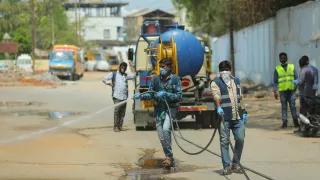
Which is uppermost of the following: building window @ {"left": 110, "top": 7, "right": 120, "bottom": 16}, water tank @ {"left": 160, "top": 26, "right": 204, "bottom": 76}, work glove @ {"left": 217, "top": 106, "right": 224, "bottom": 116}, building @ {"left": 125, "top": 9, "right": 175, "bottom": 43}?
building window @ {"left": 110, "top": 7, "right": 120, "bottom": 16}

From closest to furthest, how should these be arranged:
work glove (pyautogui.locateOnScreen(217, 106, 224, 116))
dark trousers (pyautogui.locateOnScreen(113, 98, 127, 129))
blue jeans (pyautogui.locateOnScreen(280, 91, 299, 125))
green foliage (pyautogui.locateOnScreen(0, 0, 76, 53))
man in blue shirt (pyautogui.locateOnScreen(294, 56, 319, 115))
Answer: work glove (pyautogui.locateOnScreen(217, 106, 224, 116)) < man in blue shirt (pyautogui.locateOnScreen(294, 56, 319, 115)) < blue jeans (pyautogui.locateOnScreen(280, 91, 299, 125)) < dark trousers (pyautogui.locateOnScreen(113, 98, 127, 129)) < green foliage (pyautogui.locateOnScreen(0, 0, 76, 53))

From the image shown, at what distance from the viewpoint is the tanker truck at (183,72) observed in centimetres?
1727

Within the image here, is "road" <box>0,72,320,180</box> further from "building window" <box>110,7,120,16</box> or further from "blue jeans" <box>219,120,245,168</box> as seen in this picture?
"building window" <box>110,7,120,16</box>

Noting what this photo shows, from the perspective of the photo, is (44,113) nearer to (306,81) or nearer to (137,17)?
(306,81)

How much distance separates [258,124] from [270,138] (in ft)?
11.9

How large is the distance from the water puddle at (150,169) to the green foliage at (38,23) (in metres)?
57.9

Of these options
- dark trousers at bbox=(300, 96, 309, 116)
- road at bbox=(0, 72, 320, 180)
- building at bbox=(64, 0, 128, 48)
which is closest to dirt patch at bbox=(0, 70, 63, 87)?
road at bbox=(0, 72, 320, 180)

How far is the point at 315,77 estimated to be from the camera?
15.8m

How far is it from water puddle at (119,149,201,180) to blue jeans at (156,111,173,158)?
317 mm

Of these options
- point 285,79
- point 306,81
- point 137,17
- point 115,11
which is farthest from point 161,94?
point 137,17

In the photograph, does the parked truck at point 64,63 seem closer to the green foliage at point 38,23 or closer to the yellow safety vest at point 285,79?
the green foliage at point 38,23

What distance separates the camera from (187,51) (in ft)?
57.2

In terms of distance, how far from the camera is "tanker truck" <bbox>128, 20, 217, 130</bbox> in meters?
17.3

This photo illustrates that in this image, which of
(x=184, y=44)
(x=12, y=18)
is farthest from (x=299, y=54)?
(x=12, y=18)
